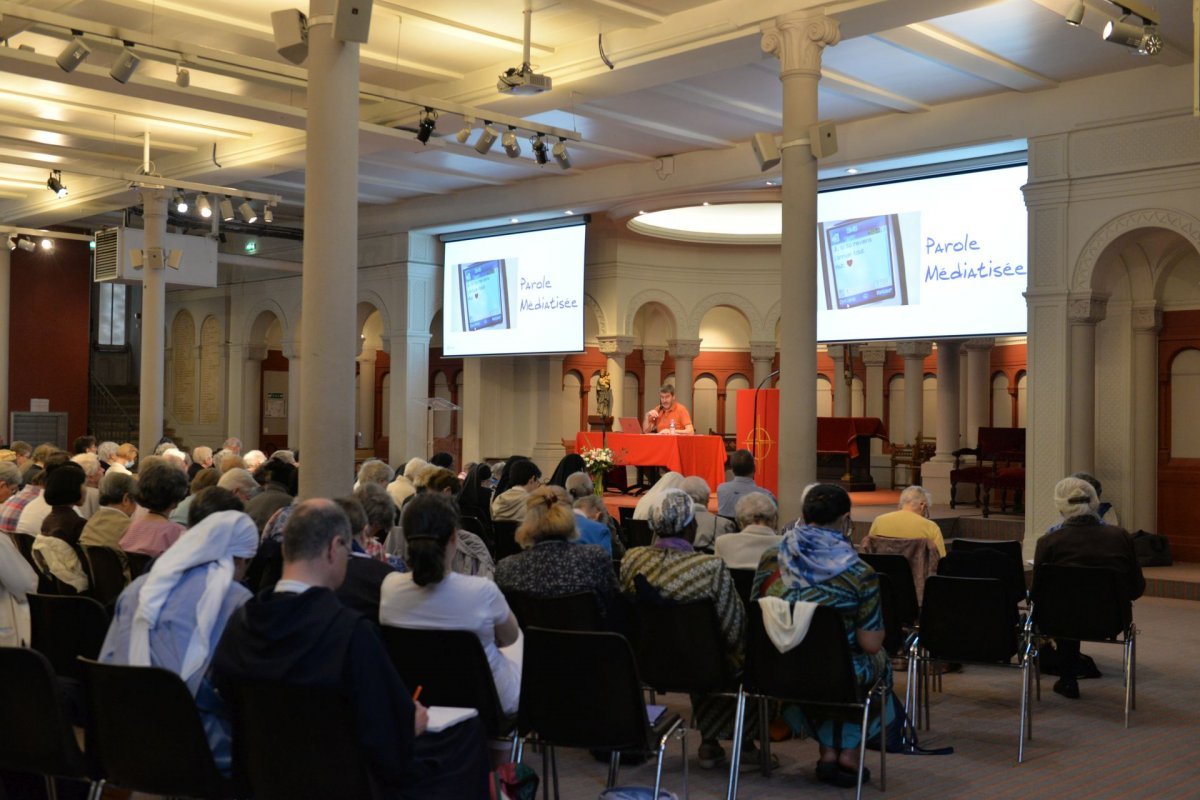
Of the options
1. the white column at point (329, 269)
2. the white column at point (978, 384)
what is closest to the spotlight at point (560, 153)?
the white column at point (329, 269)

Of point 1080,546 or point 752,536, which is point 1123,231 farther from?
point 752,536

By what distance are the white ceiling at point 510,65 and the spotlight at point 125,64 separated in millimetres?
120

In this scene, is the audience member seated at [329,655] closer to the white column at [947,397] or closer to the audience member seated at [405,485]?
the audience member seated at [405,485]

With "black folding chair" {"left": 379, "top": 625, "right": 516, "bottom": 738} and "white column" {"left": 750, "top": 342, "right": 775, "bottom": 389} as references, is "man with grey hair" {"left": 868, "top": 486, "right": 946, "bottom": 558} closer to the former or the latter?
"black folding chair" {"left": 379, "top": 625, "right": 516, "bottom": 738}

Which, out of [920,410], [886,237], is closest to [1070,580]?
[886,237]

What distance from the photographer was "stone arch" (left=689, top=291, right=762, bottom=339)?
18.3 metres

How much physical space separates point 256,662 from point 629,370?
17.7 meters

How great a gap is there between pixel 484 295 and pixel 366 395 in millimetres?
6743

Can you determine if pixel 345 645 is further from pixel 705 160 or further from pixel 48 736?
pixel 705 160

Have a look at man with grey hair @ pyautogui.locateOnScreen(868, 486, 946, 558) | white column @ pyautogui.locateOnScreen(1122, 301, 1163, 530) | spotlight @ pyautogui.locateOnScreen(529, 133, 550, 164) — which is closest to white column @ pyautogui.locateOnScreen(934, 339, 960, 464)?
white column @ pyautogui.locateOnScreen(1122, 301, 1163, 530)

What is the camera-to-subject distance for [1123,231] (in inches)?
403

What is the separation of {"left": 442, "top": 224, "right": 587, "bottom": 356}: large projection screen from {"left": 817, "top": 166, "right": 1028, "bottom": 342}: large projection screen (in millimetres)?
4024

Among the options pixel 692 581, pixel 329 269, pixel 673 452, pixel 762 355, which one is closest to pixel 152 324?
pixel 673 452

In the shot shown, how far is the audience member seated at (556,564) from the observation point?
4199 millimetres
